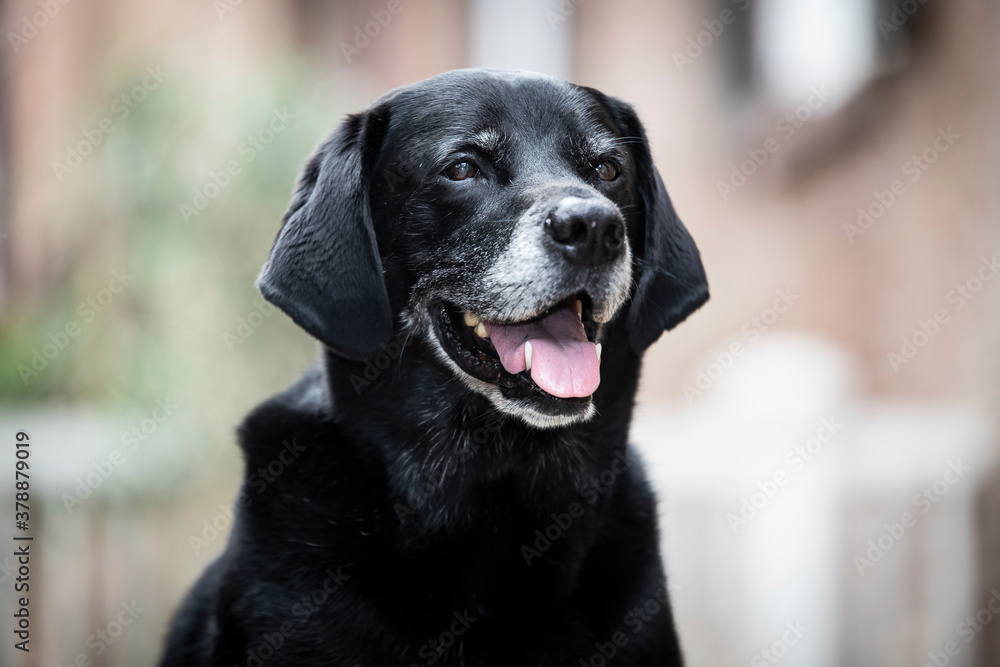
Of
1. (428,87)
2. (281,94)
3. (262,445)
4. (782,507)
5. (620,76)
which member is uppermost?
(428,87)

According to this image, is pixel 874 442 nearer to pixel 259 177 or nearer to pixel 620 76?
pixel 259 177

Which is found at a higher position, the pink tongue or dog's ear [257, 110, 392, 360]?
dog's ear [257, 110, 392, 360]

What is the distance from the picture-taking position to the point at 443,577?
7.18ft

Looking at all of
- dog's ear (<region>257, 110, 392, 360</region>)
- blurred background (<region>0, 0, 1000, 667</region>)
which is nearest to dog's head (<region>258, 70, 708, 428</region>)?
dog's ear (<region>257, 110, 392, 360</region>)

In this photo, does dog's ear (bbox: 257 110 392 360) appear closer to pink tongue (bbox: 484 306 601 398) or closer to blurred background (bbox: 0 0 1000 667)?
pink tongue (bbox: 484 306 601 398)

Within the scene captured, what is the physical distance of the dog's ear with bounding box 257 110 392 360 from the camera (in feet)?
7.33

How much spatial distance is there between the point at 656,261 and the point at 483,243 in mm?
559

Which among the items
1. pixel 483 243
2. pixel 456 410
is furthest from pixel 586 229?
pixel 456 410

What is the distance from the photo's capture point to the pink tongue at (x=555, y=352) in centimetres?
215

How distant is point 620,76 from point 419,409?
19.4 ft

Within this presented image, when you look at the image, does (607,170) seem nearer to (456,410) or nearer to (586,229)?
(586,229)

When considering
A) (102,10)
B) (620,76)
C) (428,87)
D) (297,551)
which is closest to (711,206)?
(620,76)

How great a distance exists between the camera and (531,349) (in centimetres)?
222

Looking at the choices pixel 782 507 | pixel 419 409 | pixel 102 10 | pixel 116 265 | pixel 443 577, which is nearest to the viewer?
pixel 443 577
